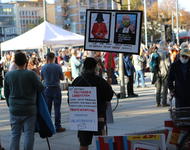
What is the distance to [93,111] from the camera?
5.78 metres

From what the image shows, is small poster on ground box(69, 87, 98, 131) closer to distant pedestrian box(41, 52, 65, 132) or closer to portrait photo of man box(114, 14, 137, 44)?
portrait photo of man box(114, 14, 137, 44)

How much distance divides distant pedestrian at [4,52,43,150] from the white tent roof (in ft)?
33.0

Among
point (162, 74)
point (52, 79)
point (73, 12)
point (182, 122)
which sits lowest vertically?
point (182, 122)

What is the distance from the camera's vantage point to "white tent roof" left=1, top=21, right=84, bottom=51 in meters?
16.3

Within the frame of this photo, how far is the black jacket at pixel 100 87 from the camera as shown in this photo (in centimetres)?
575

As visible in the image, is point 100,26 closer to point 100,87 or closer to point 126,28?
point 126,28

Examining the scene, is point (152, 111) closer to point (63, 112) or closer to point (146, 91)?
point (63, 112)

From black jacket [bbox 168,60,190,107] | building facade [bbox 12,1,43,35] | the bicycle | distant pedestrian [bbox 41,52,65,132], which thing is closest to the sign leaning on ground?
black jacket [bbox 168,60,190,107]

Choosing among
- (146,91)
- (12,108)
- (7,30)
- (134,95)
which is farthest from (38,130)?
(7,30)

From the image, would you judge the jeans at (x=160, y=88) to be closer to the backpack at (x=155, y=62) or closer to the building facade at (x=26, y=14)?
the backpack at (x=155, y=62)

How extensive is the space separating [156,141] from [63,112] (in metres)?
7.14

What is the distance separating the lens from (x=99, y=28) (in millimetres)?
6582

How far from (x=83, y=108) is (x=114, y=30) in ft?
4.81

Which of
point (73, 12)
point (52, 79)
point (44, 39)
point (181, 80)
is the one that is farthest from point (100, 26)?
point (73, 12)
